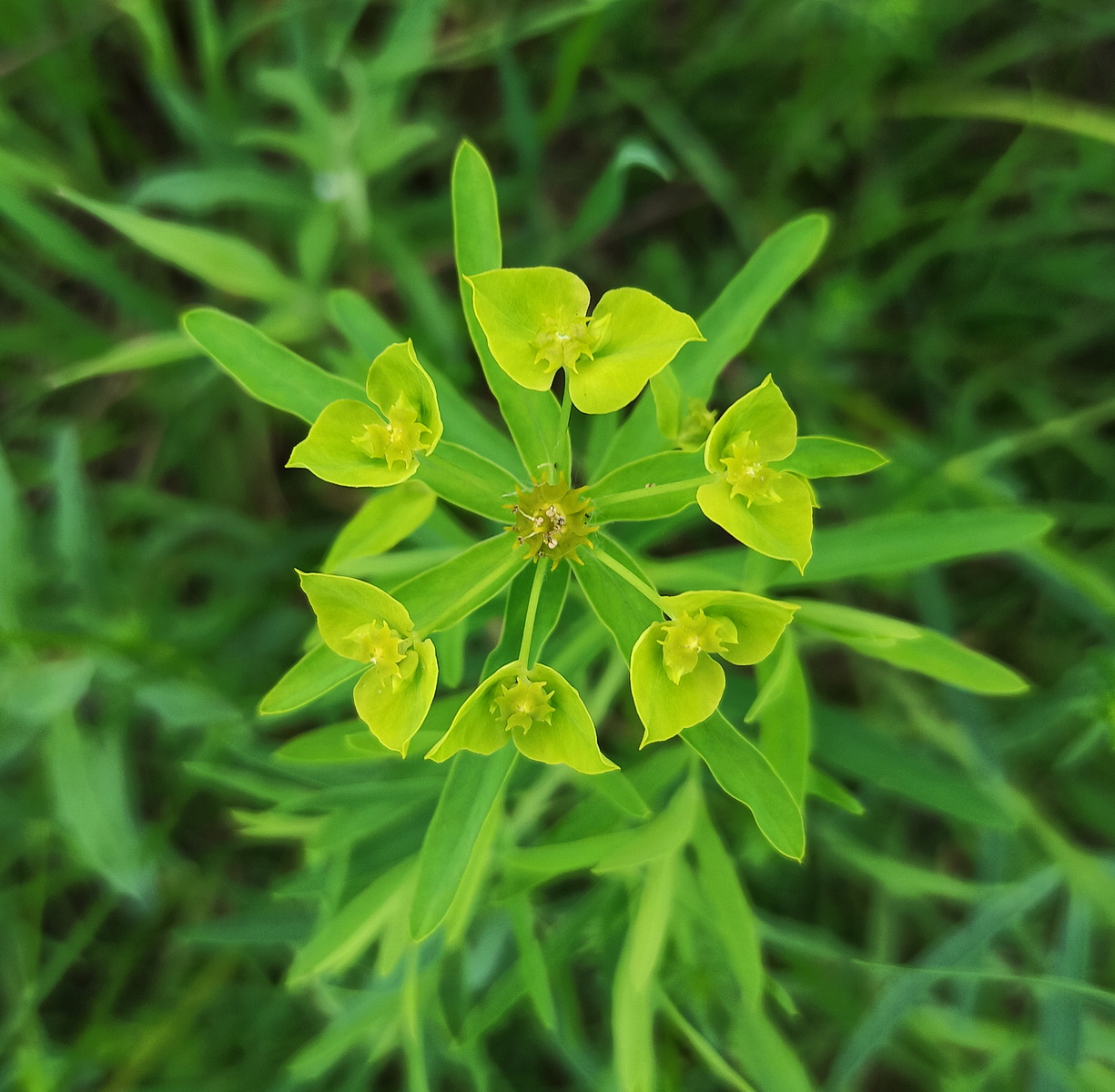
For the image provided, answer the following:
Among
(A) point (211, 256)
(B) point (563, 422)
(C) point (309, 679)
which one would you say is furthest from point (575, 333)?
(A) point (211, 256)

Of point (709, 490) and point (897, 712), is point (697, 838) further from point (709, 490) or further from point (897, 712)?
point (897, 712)

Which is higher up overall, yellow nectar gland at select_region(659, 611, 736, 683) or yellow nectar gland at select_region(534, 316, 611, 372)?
yellow nectar gland at select_region(534, 316, 611, 372)

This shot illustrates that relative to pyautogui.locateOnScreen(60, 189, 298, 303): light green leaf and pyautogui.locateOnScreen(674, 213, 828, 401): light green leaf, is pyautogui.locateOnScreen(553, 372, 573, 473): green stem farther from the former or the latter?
pyautogui.locateOnScreen(60, 189, 298, 303): light green leaf

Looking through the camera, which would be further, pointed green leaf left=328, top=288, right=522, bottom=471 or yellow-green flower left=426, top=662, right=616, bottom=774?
pointed green leaf left=328, top=288, right=522, bottom=471

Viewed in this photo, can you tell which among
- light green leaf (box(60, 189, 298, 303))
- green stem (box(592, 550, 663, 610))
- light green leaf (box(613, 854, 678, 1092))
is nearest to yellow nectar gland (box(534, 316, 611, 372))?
green stem (box(592, 550, 663, 610))

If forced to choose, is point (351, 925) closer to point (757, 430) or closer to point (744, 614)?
point (744, 614)

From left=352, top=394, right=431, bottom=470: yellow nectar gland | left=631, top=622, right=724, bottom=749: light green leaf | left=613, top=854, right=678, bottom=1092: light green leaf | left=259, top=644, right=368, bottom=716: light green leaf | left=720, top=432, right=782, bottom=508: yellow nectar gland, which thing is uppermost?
left=352, top=394, right=431, bottom=470: yellow nectar gland
